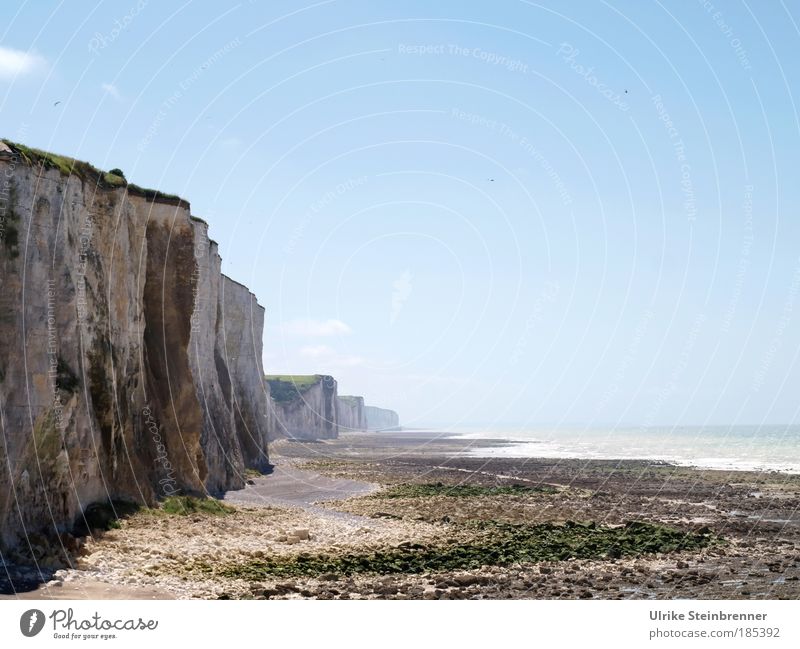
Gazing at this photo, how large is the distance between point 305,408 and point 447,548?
335 ft

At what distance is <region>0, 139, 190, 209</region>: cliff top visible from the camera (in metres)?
19.7

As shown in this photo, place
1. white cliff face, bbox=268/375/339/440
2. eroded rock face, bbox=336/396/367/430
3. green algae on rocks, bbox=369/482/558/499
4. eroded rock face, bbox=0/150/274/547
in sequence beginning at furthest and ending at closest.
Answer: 1. eroded rock face, bbox=336/396/367/430
2. white cliff face, bbox=268/375/339/440
3. green algae on rocks, bbox=369/482/558/499
4. eroded rock face, bbox=0/150/274/547

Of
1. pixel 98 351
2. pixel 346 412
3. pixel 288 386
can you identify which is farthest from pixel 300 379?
pixel 98 351

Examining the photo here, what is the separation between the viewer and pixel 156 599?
1524cm

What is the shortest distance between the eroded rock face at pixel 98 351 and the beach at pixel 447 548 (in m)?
1.75

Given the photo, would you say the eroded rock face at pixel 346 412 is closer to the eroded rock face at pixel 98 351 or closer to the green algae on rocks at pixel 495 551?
the eroded rock face at pixel 98 351

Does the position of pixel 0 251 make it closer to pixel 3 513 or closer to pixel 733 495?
pixel 3 513

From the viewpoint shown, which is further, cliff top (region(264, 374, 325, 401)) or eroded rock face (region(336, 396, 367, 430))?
eroded rock face (region(336, 396, 367, 430))

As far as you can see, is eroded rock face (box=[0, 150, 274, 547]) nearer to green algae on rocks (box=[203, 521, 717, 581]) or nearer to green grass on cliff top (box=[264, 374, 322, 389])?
green algae on rocks (box=[203, 521, 717, 581])

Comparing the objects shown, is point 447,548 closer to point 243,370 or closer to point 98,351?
point 98,351

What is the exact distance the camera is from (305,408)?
4884 inches

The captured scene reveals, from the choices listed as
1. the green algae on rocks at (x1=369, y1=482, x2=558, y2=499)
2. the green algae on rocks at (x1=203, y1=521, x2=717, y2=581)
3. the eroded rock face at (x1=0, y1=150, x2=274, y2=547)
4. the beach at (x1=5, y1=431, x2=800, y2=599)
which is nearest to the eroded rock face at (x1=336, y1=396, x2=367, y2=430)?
the green algae on rocks at (x1=369, y1=482, x2=558, y2=499)

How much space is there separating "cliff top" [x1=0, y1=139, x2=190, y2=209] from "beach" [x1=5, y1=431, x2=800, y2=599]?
923 centimetres

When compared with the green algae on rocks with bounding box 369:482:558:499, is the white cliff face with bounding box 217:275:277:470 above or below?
above
